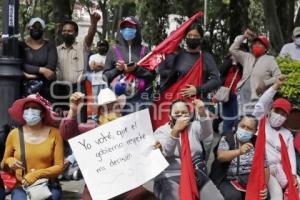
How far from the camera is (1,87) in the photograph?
701 cm

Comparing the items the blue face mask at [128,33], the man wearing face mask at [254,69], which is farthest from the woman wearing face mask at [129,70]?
the man wearing face mask at [254,69]

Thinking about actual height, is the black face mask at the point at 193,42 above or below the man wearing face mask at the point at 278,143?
above

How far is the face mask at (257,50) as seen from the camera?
7785 millimetres

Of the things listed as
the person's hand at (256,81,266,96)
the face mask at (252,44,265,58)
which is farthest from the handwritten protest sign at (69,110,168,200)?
the face mask at (252,44,265,58)

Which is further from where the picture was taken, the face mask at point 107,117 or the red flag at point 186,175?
the face mask at point 107,117

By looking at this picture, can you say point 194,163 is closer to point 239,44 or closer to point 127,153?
point 127,153

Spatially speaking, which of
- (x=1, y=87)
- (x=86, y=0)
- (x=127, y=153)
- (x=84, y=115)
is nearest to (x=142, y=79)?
(x=84, y=115)

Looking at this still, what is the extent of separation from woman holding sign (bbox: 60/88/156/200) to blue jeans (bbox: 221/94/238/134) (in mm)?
3436

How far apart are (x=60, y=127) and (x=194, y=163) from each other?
4.00 feet

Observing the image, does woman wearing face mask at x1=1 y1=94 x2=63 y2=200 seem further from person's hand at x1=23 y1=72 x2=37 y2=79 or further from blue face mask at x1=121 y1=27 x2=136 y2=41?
person's hand at x1=23 y1=72 x2=37 y2=79

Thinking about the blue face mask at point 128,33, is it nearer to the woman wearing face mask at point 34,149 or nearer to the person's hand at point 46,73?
the person's hand at point 46,73

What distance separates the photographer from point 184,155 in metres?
5.32

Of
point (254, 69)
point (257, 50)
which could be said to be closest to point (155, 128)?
point (254, 69)

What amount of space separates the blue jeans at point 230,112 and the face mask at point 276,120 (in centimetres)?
274
